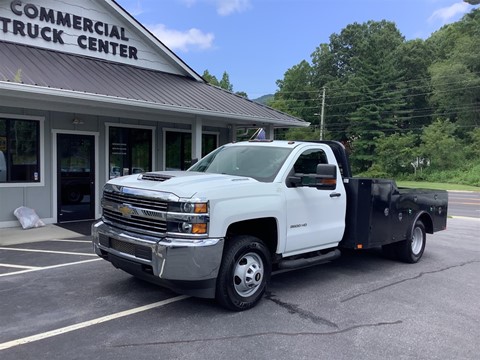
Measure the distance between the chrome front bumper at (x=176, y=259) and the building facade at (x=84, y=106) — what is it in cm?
527

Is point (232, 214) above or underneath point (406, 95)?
underneath

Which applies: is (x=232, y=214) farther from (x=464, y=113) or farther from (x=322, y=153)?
(x=464, y=113)

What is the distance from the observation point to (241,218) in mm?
4816

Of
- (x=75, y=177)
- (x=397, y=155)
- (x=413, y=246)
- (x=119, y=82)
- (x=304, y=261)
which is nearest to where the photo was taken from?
(x=304, y=261)

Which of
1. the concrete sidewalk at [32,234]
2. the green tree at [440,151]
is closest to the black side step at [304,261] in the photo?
the concrete sidewalk at [32,234]

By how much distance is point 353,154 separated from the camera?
5838 cm

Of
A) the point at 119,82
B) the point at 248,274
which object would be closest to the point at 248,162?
the point at 248,274

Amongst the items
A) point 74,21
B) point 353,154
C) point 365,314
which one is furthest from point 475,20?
point 365,314

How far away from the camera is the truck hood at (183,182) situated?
459cm

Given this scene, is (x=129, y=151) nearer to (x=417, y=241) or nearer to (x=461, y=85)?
(x=417, y=241)

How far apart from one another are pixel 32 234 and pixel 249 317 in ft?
21.9

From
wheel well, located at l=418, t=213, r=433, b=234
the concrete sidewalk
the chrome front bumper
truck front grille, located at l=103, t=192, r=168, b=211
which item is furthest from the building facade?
wheel well, located at l=418, t=213, r=433, b=234

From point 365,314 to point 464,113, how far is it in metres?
60.1

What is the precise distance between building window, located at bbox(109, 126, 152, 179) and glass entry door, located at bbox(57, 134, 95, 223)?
0.67 meters
